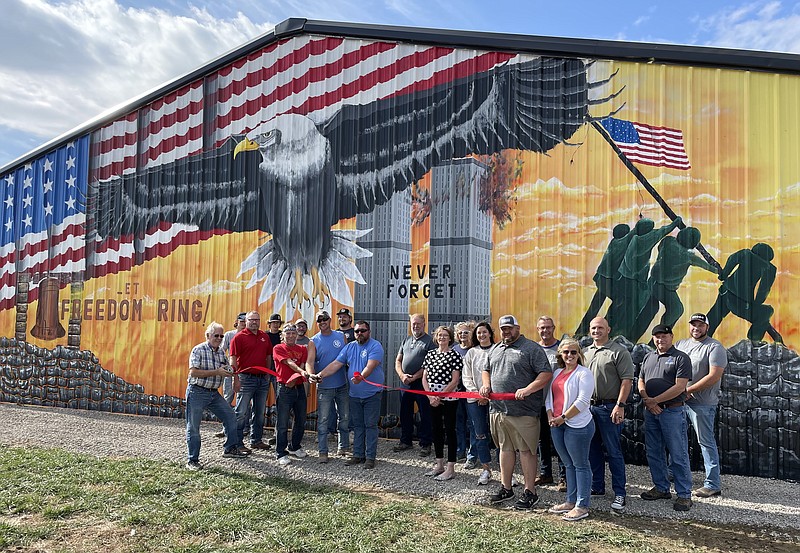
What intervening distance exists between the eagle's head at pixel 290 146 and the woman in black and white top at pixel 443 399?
492 cm

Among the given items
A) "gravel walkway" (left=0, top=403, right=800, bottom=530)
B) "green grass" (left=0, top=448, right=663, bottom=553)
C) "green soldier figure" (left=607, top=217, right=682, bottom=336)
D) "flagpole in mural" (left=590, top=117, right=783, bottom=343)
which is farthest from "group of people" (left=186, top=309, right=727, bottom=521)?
"flagpole in mural" (left=590, top=117, right=783, bottom=343)

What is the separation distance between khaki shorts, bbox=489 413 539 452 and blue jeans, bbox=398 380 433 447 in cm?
219

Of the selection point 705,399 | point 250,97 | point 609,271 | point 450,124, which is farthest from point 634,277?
point 250,97

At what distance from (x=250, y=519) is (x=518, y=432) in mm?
2684

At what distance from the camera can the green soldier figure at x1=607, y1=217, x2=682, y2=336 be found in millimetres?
8375

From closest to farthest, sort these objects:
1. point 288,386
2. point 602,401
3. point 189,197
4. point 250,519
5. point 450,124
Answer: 1. point 250,519
2. point 602,401
3. point 288,386
4. point 450,124
5. point 189,197

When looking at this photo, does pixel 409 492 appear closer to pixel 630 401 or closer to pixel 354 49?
pixel 630 401

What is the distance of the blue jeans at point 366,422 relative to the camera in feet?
25.6

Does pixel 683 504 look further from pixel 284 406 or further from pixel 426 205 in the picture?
pixel 426 205

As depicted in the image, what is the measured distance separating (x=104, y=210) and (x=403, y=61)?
25.3 ft

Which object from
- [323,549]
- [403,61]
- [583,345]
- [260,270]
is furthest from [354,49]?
[323,549]

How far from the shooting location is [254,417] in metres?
8.77

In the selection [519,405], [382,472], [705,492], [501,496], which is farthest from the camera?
[382,472]

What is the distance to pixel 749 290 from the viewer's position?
793cm
